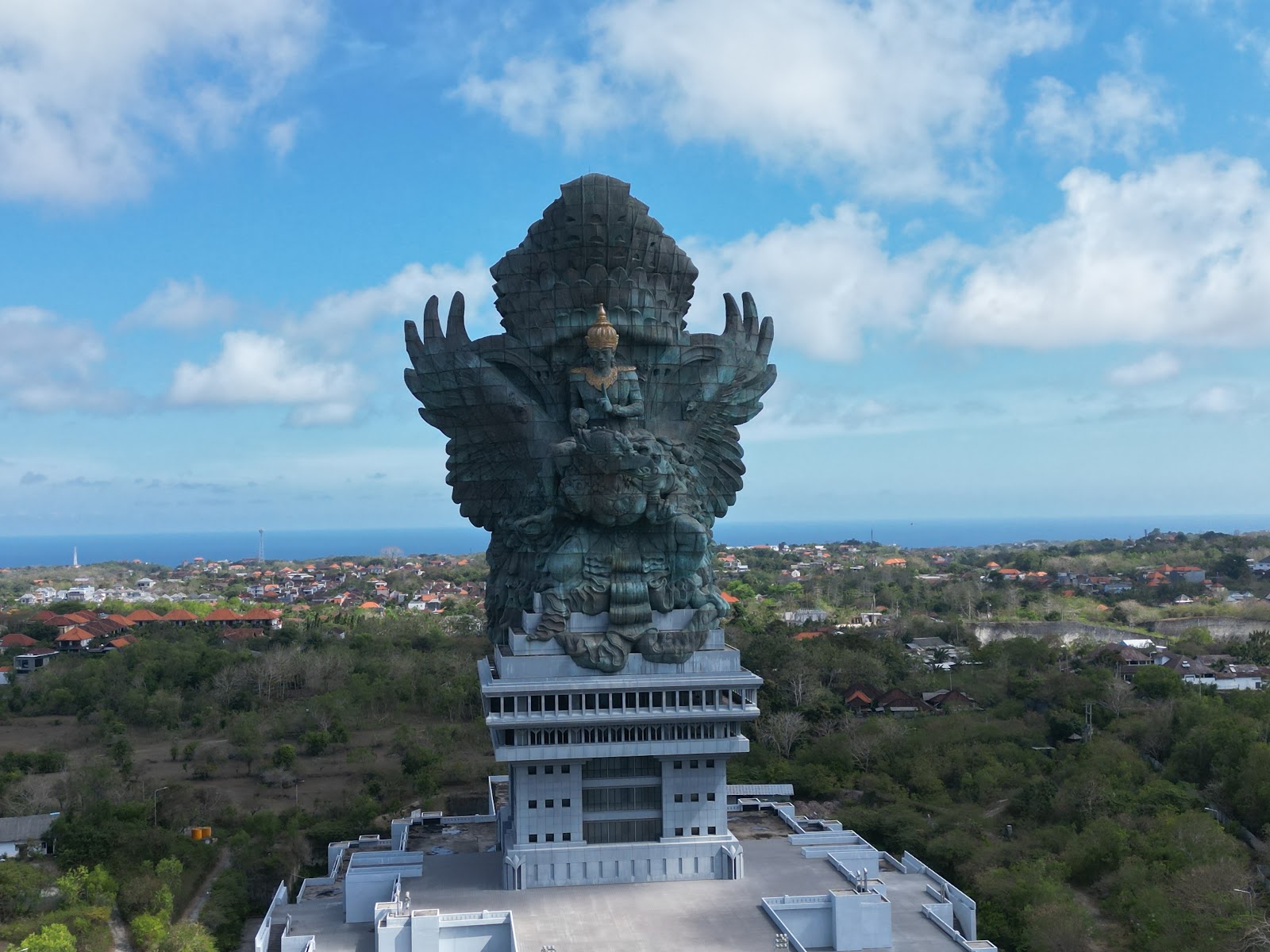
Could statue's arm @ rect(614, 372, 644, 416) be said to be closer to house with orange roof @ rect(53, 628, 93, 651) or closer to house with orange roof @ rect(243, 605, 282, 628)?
house with orange roof @ rect(53, 628, 93, 651)

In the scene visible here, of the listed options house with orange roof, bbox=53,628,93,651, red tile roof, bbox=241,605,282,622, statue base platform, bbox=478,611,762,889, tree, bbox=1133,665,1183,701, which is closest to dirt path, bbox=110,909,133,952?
statue base platform, bbox=478,611,762,889

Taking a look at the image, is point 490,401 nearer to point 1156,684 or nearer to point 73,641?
point 1156,684

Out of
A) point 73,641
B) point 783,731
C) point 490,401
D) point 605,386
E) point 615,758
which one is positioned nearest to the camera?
point 615,758

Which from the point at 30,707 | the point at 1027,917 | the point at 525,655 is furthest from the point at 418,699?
the point at 1027,917

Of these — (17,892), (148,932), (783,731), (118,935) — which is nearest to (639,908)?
(148,932)

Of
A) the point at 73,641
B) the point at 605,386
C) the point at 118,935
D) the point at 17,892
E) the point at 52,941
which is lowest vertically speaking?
the point at 118,935

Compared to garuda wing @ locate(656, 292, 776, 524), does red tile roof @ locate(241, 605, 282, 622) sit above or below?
below

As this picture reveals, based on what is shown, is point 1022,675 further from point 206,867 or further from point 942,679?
point 206,867

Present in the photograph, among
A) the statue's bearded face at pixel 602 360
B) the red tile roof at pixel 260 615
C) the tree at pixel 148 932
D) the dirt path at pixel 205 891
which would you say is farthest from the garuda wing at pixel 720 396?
the red tile roof at pixel 260 615
